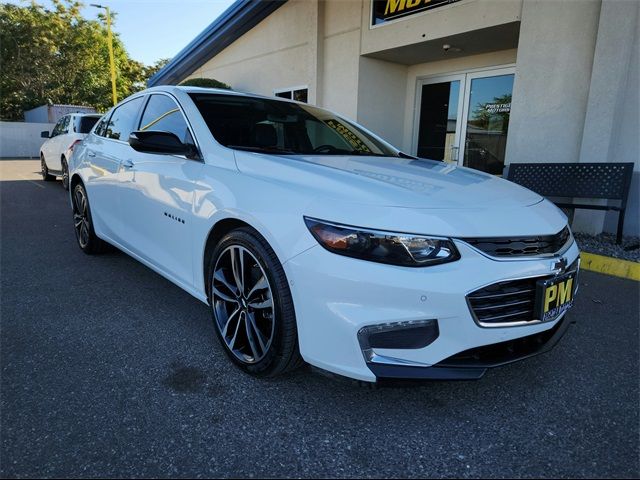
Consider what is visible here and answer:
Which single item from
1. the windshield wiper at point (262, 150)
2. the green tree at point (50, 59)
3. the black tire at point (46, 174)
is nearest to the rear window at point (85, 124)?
the black tire at point (46, 174)

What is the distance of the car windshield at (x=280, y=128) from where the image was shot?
283 cm

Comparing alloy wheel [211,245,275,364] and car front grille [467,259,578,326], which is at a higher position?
car front grille [467,259,578,326]

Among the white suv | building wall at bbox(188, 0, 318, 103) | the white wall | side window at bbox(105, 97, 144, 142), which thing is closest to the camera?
side window at bbox(105, 97, 144, 142)

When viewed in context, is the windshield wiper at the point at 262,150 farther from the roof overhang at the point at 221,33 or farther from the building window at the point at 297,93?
the roof overhang at the point at 221,33

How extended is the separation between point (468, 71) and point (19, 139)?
25442mm

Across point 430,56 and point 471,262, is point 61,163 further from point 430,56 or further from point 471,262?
point 471,262

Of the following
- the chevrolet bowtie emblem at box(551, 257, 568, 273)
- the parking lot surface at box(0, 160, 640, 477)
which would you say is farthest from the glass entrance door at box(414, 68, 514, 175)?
the chevrolet bowtie emblem at box(551, 257, 568, 273)

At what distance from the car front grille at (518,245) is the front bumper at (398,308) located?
0.04m

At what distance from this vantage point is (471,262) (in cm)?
179

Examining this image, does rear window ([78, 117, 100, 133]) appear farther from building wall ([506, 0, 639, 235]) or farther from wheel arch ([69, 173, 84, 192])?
building wall ([506, 0, 639, 235])

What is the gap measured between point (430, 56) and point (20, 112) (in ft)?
104

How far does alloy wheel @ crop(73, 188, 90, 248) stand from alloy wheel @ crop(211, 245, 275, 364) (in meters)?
2.61

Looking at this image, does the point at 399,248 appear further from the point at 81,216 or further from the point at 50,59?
the point at 50,59

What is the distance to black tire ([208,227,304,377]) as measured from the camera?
2039 millimetres
